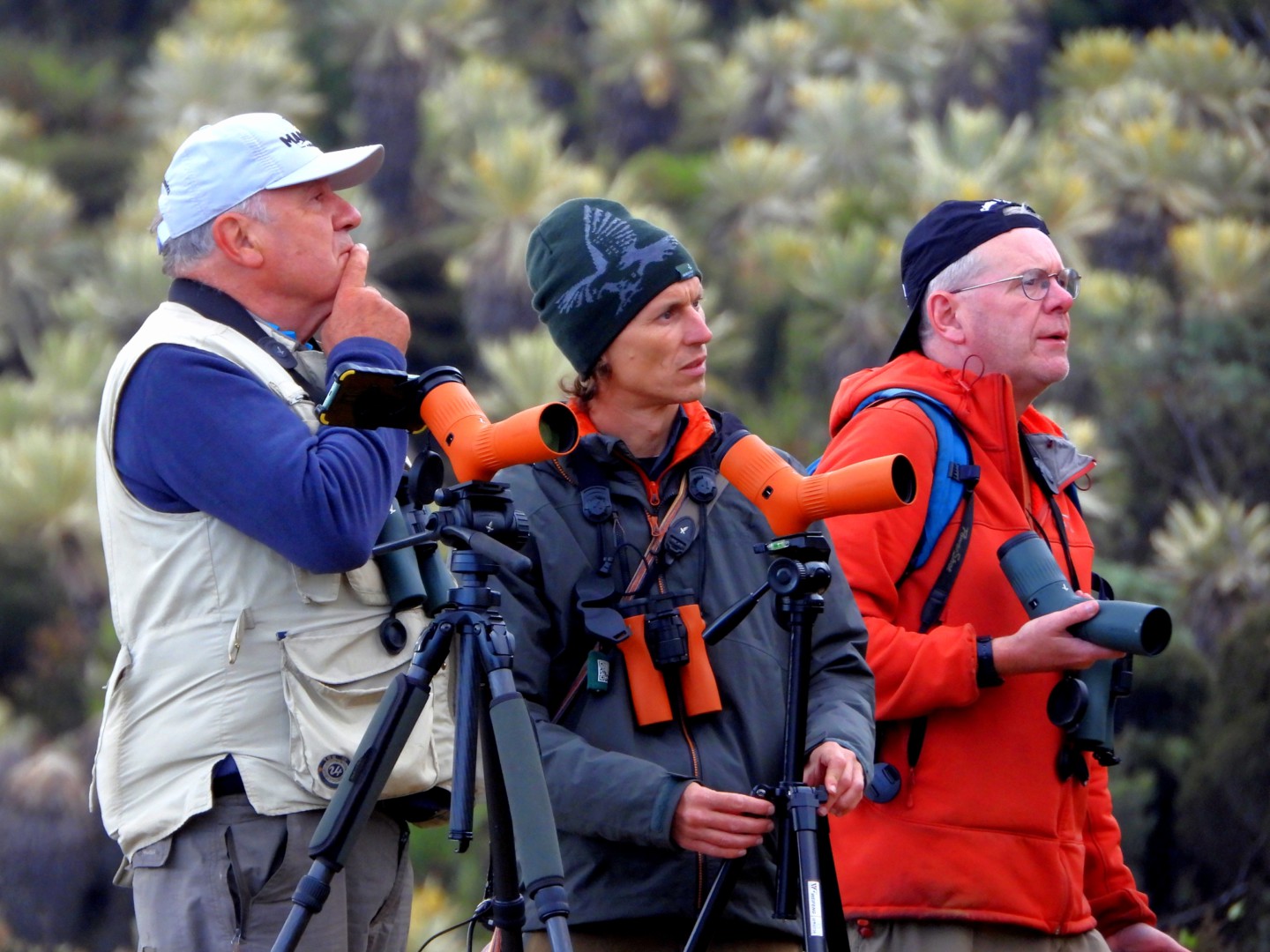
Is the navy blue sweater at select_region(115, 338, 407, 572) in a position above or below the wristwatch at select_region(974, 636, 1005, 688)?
above

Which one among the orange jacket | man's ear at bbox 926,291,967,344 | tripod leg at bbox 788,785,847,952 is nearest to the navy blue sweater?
tripod leg at bbox 788,785,847,952

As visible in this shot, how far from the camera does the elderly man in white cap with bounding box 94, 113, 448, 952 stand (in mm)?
2607

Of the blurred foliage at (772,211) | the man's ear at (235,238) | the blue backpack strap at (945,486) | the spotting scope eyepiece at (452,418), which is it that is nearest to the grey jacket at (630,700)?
the blue backpack strap at (945,486)

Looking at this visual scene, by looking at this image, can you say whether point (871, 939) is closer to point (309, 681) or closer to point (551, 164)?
point (309, 681)

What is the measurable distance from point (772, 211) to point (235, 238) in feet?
60.3

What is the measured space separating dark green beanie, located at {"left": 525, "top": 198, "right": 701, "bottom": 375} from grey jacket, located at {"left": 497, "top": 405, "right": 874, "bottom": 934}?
0.21 meters

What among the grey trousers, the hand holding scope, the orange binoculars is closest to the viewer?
the grey trousers

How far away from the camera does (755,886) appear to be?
277 centimetres

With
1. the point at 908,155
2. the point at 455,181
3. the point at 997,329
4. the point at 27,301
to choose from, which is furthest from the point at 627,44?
the point at 997,329

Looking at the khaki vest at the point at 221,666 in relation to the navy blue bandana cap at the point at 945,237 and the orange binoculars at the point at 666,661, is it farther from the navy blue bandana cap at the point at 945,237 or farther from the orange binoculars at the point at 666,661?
the navy blue bandana cap at the point at 945,237

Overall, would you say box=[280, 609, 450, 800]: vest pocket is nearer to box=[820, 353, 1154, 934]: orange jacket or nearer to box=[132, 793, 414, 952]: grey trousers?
box=[132, 793, 414, 952]: grey trousers

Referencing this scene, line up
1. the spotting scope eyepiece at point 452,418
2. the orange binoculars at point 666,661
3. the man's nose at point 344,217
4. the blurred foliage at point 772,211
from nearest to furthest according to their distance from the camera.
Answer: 1. the spotting scope eyepiece at point 452,418
2. the orange binoculars at point 666,661
3. the man's nose at point 344,217
4. the blurred foliage at point 772,211

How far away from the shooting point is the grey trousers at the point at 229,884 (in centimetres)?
260

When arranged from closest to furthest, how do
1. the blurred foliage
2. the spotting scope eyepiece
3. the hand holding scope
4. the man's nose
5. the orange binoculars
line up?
the spotting scope eyepiece, the orange binoculars, the hand holding scope, the man's nose, the blurred foliage
